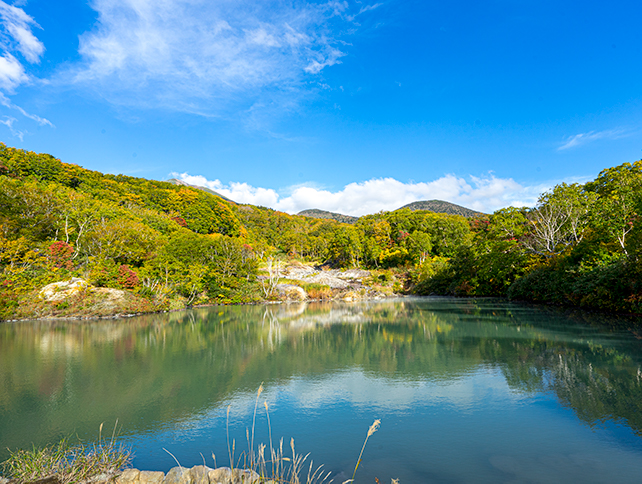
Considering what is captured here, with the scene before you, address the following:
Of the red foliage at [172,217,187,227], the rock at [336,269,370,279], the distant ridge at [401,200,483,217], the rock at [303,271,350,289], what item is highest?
the distant ridge at [401,200,483,217]

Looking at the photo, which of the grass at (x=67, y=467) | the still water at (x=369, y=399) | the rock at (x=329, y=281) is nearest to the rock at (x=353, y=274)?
the rock at (x=329, y=281)

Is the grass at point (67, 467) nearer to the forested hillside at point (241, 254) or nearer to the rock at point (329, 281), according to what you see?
the forested hillside at point (241, 254)

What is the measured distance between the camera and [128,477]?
360 centimetres

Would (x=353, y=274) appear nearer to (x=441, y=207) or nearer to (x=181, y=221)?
(x=181, y=221)

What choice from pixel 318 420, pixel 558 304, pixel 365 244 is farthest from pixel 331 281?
pixel 318 420

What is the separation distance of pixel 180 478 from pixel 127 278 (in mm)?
23106

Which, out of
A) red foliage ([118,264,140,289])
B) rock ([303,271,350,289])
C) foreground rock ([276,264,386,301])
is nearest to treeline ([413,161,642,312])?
foreground rock ([276,264,386,301])

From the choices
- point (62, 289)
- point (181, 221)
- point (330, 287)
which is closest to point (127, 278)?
point (62, 289)

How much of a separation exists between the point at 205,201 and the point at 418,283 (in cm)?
3956

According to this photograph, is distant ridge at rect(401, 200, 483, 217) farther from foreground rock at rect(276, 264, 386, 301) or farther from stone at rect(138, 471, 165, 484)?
stone at rect(138, 471, 165, 484)

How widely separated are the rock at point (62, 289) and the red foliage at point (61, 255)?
212 cm

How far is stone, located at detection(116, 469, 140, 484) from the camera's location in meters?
3.58

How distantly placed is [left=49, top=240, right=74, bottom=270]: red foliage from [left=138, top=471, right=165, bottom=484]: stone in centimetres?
2465

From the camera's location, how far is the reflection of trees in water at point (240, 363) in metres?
6.11
